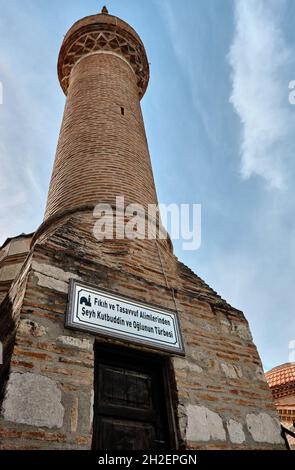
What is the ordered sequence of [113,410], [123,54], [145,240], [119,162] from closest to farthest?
[113,410], [145,240], [119,162], [123,54]

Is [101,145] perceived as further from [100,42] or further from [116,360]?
[100,42]

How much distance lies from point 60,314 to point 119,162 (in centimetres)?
287

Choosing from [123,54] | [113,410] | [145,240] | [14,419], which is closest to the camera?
[14,419]

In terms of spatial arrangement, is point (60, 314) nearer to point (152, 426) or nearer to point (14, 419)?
point (14, 419)

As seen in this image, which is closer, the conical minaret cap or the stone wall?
the stone wall

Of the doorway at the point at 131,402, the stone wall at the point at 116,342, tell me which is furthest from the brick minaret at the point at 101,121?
the doorway at the point at 131,402

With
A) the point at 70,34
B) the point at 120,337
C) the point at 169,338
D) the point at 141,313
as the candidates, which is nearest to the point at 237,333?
the point at 169,338

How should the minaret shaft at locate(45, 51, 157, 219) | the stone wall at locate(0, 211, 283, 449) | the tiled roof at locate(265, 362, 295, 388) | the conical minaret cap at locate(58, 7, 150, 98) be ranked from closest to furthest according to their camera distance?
the stone wall at locate(0, 211, 283, 449) → the minaret shaft at locate(45, 51, 157, 219) → the conical minaret cap at locate(58, 7, 150, 98) → the tiled roof at locate(265, 362, 295, 388)

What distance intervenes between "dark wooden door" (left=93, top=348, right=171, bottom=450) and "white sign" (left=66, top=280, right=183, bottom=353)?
6.4 inches

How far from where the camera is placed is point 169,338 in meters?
2.88

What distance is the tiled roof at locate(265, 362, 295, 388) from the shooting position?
11.0 m

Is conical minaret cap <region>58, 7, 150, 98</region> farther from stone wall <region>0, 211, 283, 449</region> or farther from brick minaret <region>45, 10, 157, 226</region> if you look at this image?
stone wall <region>0, 211, 283, 449</region>

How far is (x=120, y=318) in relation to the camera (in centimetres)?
272

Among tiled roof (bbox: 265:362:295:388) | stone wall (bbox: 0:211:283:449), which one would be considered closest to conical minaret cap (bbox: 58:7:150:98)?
stone wall (bbox: 0:211:283:449)
